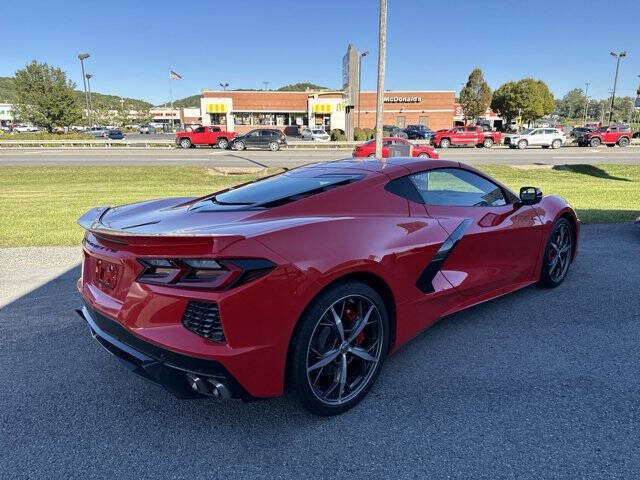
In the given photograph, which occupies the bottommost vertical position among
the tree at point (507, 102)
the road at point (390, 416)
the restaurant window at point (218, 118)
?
the road at point (390, 416)

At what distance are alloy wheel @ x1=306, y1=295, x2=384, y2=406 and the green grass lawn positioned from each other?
5.42 meters

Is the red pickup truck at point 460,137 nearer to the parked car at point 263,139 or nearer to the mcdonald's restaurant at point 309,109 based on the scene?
the parked car at point 263,139

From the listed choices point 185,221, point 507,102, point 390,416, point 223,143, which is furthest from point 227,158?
point 507,102

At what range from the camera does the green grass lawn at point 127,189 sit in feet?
26.0

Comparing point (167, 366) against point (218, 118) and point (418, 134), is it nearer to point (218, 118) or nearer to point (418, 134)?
point (418, 134)

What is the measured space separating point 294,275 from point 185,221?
0.83m

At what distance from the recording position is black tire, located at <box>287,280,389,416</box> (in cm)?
247

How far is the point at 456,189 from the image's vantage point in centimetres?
386

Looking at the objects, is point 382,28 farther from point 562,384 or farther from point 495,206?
point 562,384

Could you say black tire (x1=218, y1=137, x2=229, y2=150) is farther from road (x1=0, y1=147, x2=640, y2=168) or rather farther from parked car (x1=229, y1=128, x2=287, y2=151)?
road (x1=0, y1=147, x2=640, y2=168)

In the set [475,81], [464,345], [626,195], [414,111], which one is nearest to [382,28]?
[626,195]

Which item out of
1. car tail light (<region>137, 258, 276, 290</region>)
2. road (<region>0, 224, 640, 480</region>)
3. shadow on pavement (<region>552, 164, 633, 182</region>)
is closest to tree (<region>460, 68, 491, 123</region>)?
shadow on pavement (<region>552, 164, 633, 182</region>)

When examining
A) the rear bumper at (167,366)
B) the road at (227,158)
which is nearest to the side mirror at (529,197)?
the rear bumper at (167,366)

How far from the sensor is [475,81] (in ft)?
221
